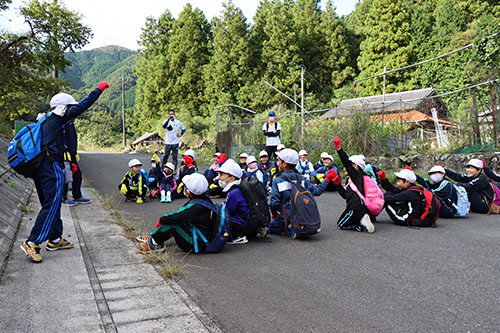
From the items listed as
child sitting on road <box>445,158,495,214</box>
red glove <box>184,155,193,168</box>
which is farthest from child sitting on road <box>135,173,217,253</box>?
child sitting on road <box>445,158,495,214</box>

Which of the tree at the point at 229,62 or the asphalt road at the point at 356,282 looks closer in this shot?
the asphalt road at the point at 356,282

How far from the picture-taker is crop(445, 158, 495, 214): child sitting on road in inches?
297

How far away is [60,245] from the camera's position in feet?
16.1

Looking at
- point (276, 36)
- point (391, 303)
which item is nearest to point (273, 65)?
point (276, 36)

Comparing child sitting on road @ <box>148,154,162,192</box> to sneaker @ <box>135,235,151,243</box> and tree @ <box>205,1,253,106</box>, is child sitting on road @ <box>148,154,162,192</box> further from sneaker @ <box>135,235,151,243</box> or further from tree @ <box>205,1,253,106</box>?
tree @ <box>205,1,253,106</box>

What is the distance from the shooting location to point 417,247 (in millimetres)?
5395

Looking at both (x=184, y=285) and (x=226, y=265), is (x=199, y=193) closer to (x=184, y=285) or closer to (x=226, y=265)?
(x=226, y=265)

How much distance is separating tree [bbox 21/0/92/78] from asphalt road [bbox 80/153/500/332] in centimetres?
1718

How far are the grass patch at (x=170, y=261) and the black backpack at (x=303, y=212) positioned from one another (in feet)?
5.31

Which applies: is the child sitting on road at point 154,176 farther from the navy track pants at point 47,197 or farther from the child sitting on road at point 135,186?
the navy track pants at point 47,197

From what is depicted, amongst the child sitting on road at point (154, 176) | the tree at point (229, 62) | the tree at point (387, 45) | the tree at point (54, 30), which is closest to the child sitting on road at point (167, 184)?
the child sitting on road at point (154, 176)

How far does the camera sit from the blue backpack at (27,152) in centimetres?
444

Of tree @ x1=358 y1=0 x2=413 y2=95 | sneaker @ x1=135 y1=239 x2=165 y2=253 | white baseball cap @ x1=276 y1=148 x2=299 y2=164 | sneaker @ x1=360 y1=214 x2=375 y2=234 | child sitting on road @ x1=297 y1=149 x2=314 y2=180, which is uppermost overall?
tree @ x1=358 y1=0 x2=413 y2=95

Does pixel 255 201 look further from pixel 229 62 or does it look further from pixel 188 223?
pixel 229 62
